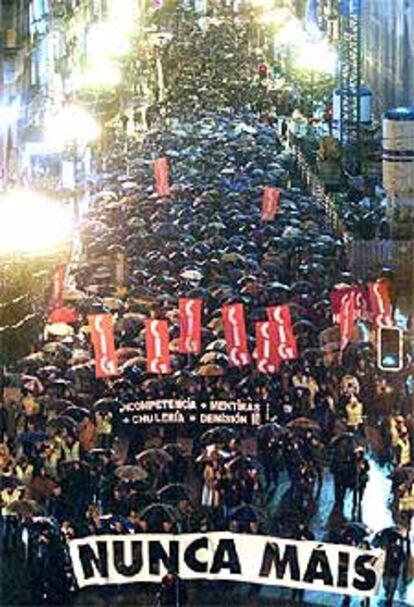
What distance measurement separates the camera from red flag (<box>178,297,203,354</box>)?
2567cm

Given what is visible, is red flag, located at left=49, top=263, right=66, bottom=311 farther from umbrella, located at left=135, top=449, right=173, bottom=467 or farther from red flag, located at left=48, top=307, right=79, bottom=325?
umbrella, located at left=135, top=449, right=173, bottom=467

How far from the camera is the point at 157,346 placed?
24.8 metres

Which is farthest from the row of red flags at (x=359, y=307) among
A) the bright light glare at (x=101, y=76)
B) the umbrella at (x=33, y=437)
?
the bright light glare at (x=101, y=76)

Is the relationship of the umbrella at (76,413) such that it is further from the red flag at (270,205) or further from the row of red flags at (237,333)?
the red flag at (270,205)

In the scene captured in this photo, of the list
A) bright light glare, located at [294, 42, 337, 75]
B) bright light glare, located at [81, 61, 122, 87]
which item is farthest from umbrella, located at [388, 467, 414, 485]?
bright light glare, located at [294, 42, 337, 75]

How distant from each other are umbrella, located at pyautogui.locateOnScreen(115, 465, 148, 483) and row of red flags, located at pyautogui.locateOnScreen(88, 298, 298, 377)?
10.8 ft

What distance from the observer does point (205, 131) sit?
54.1 m

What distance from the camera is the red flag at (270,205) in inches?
1416

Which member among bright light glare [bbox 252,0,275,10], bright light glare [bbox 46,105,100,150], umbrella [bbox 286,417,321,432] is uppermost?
bright light glare [bbox 252,0,275,10]

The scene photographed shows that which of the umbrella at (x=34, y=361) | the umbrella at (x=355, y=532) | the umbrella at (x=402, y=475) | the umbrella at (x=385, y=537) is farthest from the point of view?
the umbrella at (x=34, y=361)

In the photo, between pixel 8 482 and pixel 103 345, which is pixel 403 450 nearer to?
pixel 103 345

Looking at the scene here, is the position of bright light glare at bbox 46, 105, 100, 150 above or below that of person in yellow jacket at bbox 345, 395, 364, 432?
above

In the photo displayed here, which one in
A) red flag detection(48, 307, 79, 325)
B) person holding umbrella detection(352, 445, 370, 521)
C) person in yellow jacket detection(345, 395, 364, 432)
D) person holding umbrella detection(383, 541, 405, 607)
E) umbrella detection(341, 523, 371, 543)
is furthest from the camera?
red flag detection(48, 307, 79, 325)

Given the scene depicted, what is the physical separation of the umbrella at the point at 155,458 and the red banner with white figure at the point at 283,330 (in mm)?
3479
